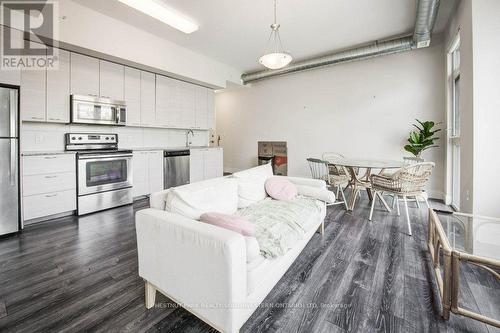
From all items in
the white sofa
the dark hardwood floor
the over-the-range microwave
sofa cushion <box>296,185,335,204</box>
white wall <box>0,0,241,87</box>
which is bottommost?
the dark hardwood floor

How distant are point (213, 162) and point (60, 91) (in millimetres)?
3265

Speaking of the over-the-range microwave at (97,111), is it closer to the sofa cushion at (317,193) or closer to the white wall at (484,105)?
the sofa cushion at (317,193)

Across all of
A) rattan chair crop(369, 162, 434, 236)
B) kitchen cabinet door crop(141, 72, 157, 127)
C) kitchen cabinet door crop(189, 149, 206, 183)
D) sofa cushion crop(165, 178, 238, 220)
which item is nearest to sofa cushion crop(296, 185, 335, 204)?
sofa cushion crop(165, 178, 238, 220)

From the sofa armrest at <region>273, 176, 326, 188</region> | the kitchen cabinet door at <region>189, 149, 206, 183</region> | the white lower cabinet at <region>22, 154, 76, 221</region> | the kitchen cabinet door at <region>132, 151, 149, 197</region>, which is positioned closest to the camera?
the sofa armrest at <region>273, 176, 326, 188</region>

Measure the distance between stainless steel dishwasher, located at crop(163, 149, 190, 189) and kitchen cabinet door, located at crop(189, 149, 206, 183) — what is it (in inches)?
5.2

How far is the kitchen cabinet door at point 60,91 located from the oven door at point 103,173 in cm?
72

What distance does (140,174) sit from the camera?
4270mm

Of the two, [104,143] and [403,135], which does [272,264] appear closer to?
[104,143]

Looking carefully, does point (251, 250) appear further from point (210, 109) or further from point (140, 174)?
point (210, 109)

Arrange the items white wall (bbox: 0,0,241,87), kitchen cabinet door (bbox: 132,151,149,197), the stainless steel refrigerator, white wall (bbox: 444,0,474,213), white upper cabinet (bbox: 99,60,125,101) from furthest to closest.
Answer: kitchen cabinet door (bbox: 132,151,149,197)
white upper cabinet (bbox: 99,60,125,101)
white wall (bbox: 0,0,241,87)
the stainless steel refrigerator
white wall (bbox: 444,0,474,213)

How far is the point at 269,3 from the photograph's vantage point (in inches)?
125

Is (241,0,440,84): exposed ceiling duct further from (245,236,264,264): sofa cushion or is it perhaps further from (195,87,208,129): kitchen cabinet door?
(245,236,264,264): sofa cushion

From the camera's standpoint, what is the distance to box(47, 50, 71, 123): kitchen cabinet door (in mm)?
3311

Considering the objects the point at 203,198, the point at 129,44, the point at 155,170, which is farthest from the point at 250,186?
the point at 129,44
